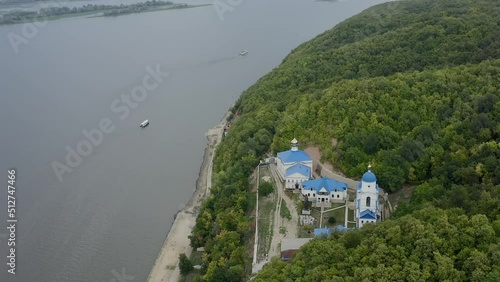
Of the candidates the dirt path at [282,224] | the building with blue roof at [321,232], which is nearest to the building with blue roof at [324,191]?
the dirt path at [282,224]

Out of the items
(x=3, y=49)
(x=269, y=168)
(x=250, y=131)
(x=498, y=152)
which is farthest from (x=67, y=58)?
(x=498, y=152)

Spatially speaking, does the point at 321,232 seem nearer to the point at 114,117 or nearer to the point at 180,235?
the point at 180,235

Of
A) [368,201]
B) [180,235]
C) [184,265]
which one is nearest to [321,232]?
[368,201]

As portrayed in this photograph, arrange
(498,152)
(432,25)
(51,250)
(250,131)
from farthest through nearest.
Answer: (432,25), (250,131), (51,250), (498,152)

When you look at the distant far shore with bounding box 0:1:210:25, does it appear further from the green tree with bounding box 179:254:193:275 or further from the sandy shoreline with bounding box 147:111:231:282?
the green tree with bounding box 179:254:193:275

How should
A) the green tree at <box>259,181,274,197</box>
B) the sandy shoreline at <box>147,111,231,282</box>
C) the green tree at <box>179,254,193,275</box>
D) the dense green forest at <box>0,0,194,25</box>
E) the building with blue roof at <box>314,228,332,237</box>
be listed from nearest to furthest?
the building with blue roof at <box>314,228,332,237</box>
the green tree at <box>179,254,193,275</box>
the green tree at <box>259,181,274,197</box>
the sandy shoreline at <box>147,111,231,282</box>
the dense green forest at <box>0,0,194,25</box>

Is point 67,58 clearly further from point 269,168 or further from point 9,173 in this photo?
point 269,168

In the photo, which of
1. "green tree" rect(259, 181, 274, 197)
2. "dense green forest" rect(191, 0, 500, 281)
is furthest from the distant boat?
"green tree" rect(259, 181, 274, 197)
